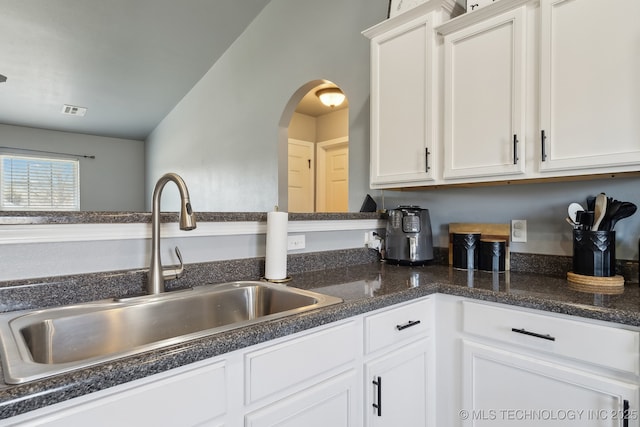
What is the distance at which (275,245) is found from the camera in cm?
147

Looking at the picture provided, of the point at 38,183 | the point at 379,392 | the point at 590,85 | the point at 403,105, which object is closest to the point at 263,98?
the point at 403,105

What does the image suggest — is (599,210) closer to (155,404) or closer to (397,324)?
(397,324)

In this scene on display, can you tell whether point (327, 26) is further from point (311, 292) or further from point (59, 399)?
point (59, 399)

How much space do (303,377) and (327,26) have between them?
255cm

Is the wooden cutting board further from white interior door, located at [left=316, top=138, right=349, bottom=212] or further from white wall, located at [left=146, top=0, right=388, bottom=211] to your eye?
white interior door, located at [left=316, top=138, right=349, bottom=212]

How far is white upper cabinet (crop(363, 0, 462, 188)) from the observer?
5.73 ft

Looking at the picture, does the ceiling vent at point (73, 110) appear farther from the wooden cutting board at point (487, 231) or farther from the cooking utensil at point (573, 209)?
the cooking utensil at point (573, 209)

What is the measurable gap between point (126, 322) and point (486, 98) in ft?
5.36

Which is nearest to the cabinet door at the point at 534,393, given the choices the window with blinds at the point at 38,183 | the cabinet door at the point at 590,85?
the cabinet door at the point at 590,85

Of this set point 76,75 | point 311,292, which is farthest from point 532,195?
point 76,75

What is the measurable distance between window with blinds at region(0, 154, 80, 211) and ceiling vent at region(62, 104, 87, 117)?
1050mm

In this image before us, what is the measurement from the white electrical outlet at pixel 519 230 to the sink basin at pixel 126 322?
43.5 inches

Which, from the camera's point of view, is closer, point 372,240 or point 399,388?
point 399,388

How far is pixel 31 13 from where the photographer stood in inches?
127
